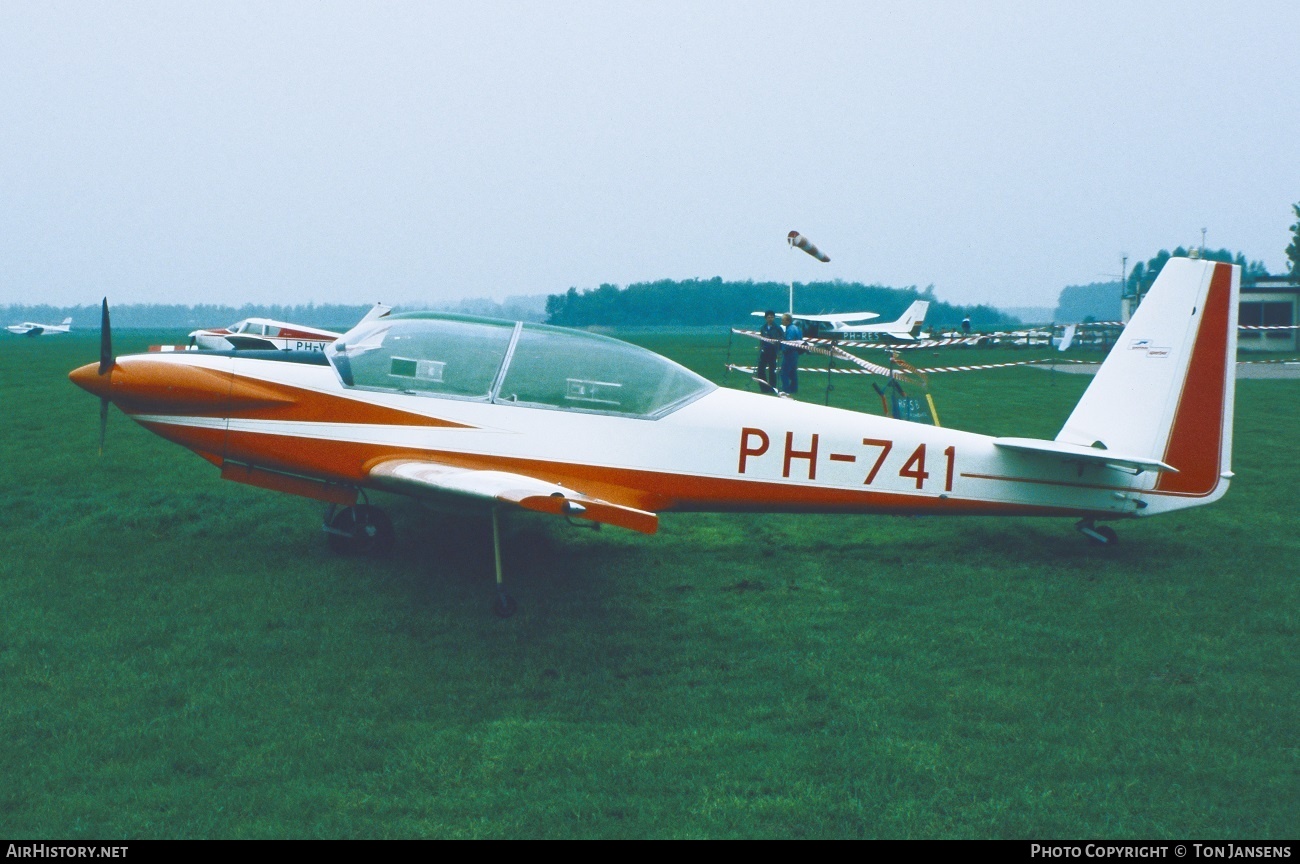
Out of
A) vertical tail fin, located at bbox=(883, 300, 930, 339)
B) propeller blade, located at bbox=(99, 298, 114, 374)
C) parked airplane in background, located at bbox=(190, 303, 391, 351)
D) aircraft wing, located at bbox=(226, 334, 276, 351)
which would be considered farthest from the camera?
vertical tail fin, located at bbox=(883, 300, 930, 339)

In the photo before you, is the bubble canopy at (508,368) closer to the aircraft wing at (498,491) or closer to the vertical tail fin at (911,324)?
the aircraft wing at (498,491)

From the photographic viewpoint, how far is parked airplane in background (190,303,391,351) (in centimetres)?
2434

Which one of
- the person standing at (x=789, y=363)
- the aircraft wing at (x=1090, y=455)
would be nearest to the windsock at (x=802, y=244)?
the person standing at (x=789, y=363)

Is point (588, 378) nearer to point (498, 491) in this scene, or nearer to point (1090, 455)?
point (498, 491)

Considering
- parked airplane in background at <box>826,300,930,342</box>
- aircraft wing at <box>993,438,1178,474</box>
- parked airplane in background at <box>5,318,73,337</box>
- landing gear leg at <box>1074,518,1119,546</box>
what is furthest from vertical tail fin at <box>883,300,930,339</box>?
parked airplane in background at <box>5,318,73,337</box>

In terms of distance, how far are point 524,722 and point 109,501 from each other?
21.7ft

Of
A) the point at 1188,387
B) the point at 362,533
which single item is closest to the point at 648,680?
the point at 362,533

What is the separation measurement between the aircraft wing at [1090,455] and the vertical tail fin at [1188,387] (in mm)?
163

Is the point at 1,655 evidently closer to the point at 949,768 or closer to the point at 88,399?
the point at 949,768

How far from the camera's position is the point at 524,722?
450 cm

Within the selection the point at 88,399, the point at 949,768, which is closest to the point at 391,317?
the point at 949,768

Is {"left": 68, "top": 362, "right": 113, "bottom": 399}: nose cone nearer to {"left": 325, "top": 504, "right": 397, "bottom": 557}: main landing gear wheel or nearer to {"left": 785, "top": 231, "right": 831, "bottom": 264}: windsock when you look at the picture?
{"left": 325, "top": 504, "right": 397, "bottom": 557}: main landing gear wheel

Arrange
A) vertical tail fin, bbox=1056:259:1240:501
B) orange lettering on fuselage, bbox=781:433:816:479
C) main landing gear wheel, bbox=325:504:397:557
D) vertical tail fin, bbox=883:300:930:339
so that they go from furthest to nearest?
1. vertical tail fin, bbox=883:300:930:339
2. main landing gear wheel, bbox=325:504:397:557
3. vertical tail fin, bbox=1056:259:1240:501
4. orange lettering on fuselage, bbox=781:433:816:479

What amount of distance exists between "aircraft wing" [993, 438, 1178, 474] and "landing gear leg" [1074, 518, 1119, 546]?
0.67 meters
